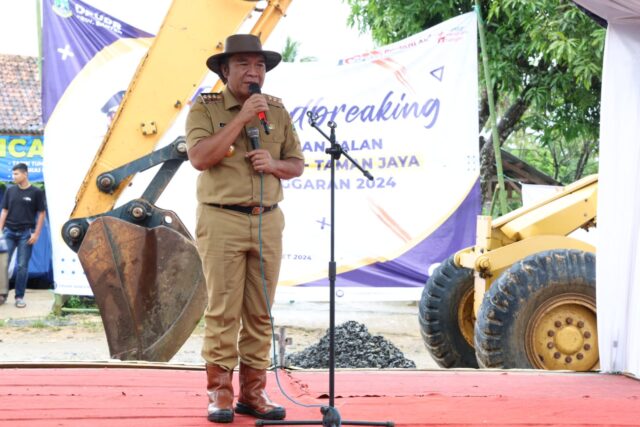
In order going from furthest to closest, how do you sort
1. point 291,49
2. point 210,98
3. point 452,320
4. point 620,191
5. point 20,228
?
1. point 291,49
2. point 20,228
3. point 452,320
4. point 620,191
5. point 210,98

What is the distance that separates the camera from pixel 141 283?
7.15m

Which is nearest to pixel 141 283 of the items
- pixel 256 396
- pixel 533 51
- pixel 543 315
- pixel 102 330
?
pixel 256 396

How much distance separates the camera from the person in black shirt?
13.2 meters

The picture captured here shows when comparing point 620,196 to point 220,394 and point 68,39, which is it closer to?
point 220,394

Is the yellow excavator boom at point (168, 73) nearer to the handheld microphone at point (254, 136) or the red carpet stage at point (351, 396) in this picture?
the red carpet stage at point (351, 396)

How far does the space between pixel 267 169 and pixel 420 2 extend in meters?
9.80

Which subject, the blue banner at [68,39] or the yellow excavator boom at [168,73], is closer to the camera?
the yellow excavator boom at [168,73]

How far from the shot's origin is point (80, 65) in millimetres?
11312

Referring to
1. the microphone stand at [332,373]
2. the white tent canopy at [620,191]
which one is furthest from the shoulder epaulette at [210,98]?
the white tent canopy at [620,191]

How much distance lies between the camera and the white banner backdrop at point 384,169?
10.8 m

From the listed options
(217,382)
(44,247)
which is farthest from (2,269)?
(217,382)

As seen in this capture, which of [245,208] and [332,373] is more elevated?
[245,208]

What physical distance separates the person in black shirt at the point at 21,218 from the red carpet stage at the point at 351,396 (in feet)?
24.5

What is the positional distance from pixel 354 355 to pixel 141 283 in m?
2.20
